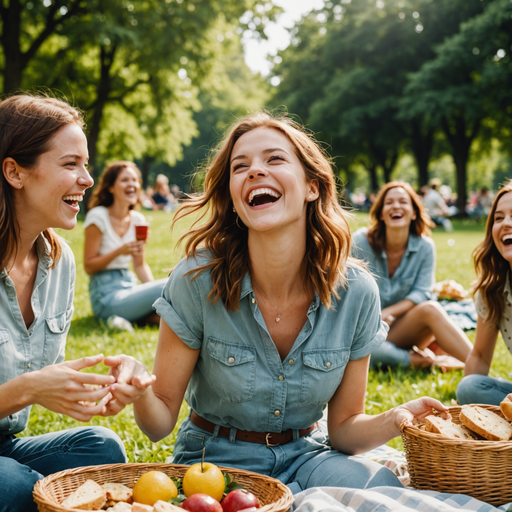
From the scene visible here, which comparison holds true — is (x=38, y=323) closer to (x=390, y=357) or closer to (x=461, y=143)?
(x=390, y=357)

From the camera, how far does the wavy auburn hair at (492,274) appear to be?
3771 mm

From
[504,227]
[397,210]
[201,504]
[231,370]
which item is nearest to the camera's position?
[201,504]

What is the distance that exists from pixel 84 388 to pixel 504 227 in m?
2.78

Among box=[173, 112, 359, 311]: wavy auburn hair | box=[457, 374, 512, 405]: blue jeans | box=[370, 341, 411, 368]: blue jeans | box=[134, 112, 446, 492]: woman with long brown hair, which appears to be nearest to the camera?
box=[134, 112, 446, 492]: woman with long brown hair

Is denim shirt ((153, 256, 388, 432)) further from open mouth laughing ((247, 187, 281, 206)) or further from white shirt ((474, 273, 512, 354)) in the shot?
white shirt ((474, 273, 512, 354))

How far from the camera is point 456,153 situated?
98.1 feet

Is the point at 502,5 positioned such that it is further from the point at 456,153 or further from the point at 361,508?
the point at 361,508

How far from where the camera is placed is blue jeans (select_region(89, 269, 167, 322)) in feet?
21.3

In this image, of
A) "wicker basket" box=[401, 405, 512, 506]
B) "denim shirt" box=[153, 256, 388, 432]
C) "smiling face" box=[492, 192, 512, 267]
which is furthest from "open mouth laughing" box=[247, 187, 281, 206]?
"smiling face" box=[492, 192, 512, 267]

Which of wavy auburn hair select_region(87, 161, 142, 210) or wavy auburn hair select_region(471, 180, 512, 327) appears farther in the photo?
wavy auburn hair select_region(87, 161, 142, 210)

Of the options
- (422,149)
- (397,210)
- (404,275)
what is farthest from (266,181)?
(422,149)

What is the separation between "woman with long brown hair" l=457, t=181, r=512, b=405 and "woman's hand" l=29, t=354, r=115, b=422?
2681mm

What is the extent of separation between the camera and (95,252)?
6.63 meters

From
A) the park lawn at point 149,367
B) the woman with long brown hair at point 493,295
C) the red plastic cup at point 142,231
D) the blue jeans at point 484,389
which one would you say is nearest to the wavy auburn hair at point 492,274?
the woman with long brown hair at point 493,295
